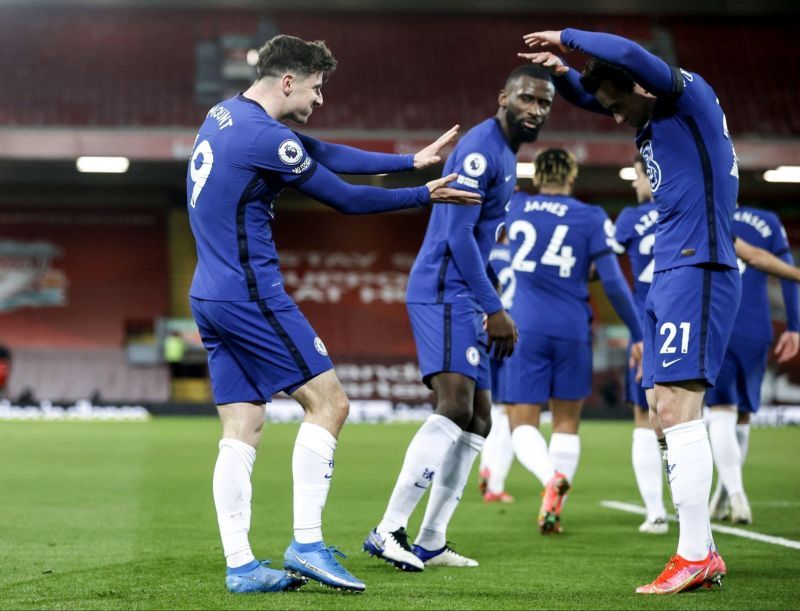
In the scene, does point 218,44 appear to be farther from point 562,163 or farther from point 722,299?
point 722,299

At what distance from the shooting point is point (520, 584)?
444cm

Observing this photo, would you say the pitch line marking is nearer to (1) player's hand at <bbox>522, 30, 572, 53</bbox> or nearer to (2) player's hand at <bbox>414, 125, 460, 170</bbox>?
(2) player's hand at <bbox>414, 125, 460, 170</bbox>

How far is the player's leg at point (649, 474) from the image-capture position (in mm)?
6467

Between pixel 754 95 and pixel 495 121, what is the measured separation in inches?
790

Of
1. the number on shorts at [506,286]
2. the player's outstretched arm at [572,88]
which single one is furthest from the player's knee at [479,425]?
the number on shorts at [506,286]

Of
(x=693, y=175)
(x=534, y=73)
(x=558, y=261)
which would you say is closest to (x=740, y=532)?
(x=558, y=261)

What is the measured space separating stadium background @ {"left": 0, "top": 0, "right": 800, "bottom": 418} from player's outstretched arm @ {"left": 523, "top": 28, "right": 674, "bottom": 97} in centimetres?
1679

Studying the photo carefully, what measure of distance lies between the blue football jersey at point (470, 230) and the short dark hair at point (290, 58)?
972 millimetres

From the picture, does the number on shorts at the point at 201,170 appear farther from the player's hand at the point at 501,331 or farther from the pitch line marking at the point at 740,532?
the pitch line marking at the point at 740,532

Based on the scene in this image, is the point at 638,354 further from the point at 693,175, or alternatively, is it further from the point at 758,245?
the point at 693,175

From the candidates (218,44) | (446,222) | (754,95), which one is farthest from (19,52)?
(446,222)

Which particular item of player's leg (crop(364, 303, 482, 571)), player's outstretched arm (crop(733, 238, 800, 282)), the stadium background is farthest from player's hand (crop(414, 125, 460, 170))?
the stadium background

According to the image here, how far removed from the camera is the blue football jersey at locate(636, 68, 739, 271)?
4359mm

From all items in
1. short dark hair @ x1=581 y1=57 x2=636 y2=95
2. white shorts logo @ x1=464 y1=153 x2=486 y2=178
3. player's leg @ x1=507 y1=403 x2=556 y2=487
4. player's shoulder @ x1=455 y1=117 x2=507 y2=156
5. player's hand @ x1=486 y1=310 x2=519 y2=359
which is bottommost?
player's leg @ x1=507 y1=403 x2=556 y2=487
